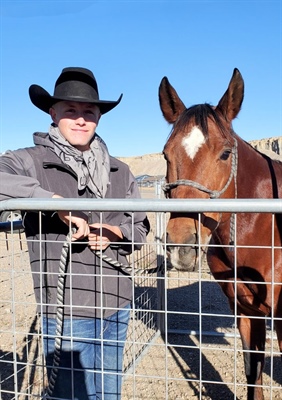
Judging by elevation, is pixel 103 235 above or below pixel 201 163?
below

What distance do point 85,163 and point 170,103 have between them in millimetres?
1063

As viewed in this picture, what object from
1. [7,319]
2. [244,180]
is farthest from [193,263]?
[7,319]

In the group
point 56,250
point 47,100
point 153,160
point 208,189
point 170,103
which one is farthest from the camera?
point 153,160

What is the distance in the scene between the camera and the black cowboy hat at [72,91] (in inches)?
73.2

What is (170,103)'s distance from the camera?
2.67m

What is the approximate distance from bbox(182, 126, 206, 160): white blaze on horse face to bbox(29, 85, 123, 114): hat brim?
0.45m

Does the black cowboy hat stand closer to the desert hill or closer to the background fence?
the background fence

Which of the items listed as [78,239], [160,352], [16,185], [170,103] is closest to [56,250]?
[78,239]

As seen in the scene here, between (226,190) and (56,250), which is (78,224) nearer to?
(56,250)

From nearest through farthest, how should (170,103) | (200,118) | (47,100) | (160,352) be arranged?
1. (47,100)
2. (200,118)
3. (170,103)
4. (160,352)

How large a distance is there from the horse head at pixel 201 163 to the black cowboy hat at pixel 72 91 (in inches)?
18.5

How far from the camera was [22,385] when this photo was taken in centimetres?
327

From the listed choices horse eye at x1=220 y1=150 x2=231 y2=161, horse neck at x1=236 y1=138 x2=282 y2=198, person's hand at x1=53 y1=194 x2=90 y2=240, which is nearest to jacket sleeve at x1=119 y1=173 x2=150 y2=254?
person's hand at x1=53 y1=194 x2=90 y2=240

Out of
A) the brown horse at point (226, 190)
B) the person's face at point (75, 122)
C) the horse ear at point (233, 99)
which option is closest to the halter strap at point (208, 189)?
the brown horse at point (226, 190)
